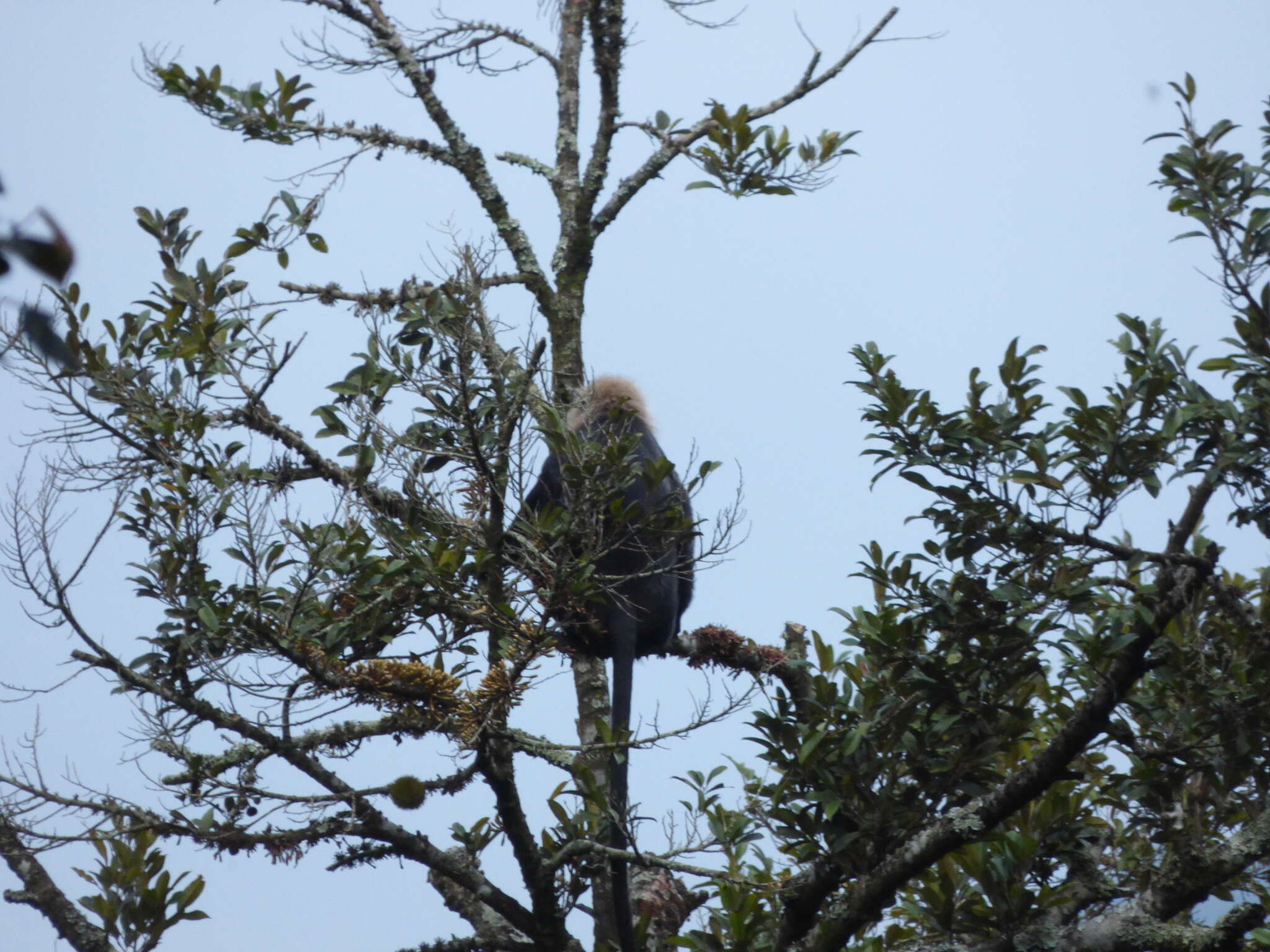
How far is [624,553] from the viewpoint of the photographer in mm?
3916

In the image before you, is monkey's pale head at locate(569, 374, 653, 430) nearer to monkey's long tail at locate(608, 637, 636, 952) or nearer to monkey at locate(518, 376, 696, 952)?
monkey at locate(518, 376, 696, 952)

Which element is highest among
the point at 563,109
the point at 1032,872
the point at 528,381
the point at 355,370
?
the point at 563,109

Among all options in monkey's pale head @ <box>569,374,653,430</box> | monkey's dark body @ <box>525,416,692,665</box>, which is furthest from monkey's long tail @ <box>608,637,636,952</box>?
monkey's pale head @ <box>569,374,653,430</box>

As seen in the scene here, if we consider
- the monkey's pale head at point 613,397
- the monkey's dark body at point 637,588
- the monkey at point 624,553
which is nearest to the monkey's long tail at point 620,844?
the monkey at point 624,553

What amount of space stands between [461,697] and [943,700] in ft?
3.70

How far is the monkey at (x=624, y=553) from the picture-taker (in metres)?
2.57

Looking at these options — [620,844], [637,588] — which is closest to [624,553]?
[637,588]

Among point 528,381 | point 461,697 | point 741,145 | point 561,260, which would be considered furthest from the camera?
point 561,260

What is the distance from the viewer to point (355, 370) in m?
2.71

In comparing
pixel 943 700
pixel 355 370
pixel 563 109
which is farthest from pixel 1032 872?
pixel 563 109

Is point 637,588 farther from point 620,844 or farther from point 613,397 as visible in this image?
point 613,397

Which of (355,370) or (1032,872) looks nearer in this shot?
(355,370)

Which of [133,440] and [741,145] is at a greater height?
[741,145]

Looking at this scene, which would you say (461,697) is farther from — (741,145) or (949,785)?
(741,145)
